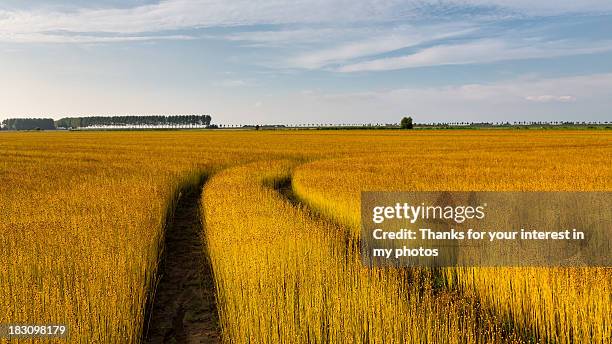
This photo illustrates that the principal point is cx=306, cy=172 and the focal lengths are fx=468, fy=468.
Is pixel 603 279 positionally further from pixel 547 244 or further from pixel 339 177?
pixel 339 177

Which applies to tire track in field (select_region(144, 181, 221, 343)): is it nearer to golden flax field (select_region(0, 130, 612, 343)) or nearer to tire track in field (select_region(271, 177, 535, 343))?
golden flax field (select_region(0, 130, 612, 343))

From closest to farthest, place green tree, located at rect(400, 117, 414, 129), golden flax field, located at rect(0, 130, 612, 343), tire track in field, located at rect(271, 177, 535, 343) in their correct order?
golden flax field, located at rect(0, 130, 612, 343) < tire track in field, located at rect(271, 177, 535, 343) < green tree, located at rect(400, 117, 414, 129)

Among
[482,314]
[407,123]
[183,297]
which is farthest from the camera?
[407,123]

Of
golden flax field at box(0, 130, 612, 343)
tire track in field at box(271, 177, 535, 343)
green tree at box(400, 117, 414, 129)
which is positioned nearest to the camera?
golden flax field at box(0, 130, 612, 343)

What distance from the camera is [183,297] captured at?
6.90 metres

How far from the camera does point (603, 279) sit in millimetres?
4988

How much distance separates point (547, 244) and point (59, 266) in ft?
21.7

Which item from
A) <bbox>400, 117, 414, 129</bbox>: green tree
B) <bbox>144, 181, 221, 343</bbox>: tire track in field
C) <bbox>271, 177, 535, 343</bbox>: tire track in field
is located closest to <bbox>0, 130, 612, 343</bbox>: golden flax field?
<bbox>271, 177, 535, 343</bbox>: tire track in field

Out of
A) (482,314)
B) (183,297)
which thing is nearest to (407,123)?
(183,297)

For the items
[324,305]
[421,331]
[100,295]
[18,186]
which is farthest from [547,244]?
[18,186]

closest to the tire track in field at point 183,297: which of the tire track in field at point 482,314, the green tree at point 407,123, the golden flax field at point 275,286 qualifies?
the golden flax field at point 275,286

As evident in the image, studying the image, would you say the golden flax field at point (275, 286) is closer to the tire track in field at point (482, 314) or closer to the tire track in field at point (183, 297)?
the tire track in field at point (482, 314)

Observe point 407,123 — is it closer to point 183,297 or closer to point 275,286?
point 183,297

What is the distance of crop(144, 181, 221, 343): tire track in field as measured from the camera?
5.69 metres
